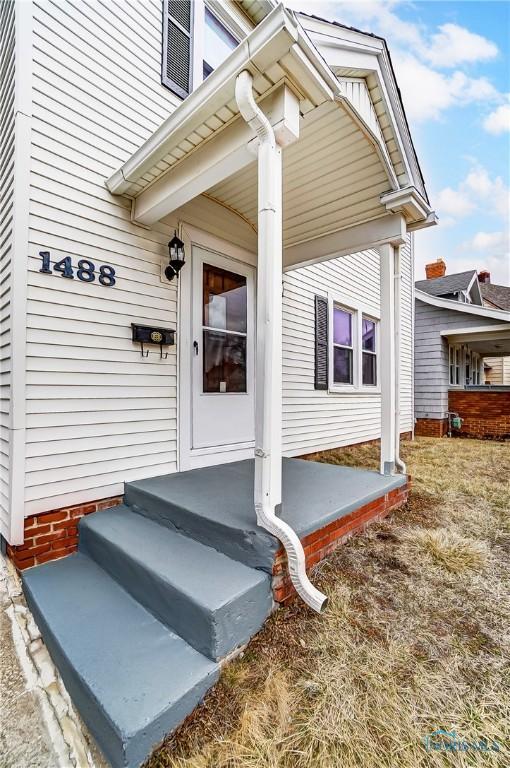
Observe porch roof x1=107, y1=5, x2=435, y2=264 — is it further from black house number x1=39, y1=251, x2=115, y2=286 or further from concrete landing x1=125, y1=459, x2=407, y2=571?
concrete landing x1=125, y1=459, x2=407, y2=571

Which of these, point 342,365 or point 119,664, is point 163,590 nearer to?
point 119,664

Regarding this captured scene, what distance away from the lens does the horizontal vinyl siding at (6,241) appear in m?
2.32

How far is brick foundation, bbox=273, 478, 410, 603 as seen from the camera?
173 centimetres

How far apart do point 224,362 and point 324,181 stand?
1864mm

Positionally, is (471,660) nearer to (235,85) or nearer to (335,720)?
(335,720)

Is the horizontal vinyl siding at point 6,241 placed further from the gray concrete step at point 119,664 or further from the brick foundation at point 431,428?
the brick foundation at point 431,428

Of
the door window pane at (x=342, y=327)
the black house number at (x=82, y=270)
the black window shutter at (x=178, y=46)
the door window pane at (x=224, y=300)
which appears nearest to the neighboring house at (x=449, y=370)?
the door window pane at (x=342, y=327)

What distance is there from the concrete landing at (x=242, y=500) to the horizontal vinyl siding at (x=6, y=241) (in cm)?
85

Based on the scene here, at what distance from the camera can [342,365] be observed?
222 inches

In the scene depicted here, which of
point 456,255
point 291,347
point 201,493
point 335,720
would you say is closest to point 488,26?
point 291,347

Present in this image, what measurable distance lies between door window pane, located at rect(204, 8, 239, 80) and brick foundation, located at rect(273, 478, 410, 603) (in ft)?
15.0

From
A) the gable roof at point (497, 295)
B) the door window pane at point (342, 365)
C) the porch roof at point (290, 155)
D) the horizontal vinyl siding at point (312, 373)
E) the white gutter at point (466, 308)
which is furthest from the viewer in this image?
the gable roof at point (497, 295)

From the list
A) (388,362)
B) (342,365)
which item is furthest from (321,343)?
(388,362)

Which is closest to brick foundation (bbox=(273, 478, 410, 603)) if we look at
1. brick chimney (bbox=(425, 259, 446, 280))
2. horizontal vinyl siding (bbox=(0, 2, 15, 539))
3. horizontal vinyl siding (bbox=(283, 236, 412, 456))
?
horizontal vinyl siding (bbox=(283, 236, 412, 456))
